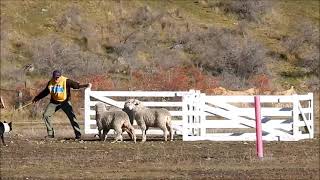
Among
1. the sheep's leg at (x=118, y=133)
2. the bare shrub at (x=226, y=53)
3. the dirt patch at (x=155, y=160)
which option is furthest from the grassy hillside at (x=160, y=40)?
the dirt patch at (x=155, y=160)

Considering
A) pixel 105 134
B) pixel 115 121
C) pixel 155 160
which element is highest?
pixel 115 121

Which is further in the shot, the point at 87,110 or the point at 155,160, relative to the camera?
the point at 87,110

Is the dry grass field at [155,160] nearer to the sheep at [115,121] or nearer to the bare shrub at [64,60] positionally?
the sheep at [115,121]

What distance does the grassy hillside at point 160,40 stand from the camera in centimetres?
4266

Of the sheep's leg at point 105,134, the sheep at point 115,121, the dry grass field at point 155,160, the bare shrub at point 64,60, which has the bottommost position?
the dry grass field at point 155,160

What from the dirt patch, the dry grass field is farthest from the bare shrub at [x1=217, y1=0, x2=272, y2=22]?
the dirt patch

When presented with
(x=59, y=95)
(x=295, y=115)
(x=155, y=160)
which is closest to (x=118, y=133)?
(x=59, y=95)

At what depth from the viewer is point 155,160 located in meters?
15.3

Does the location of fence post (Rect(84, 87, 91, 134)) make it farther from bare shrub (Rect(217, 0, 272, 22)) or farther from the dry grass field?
bare shrub (Rect(217, 0, 272, 22))

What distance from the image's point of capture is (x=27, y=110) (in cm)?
3061

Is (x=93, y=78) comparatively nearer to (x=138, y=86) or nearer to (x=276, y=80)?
(x=138, y=86)

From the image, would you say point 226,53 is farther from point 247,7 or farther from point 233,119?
point 233,119

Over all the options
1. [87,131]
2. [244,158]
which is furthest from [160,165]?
[87,131]

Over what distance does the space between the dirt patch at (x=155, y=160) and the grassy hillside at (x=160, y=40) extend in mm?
19132
